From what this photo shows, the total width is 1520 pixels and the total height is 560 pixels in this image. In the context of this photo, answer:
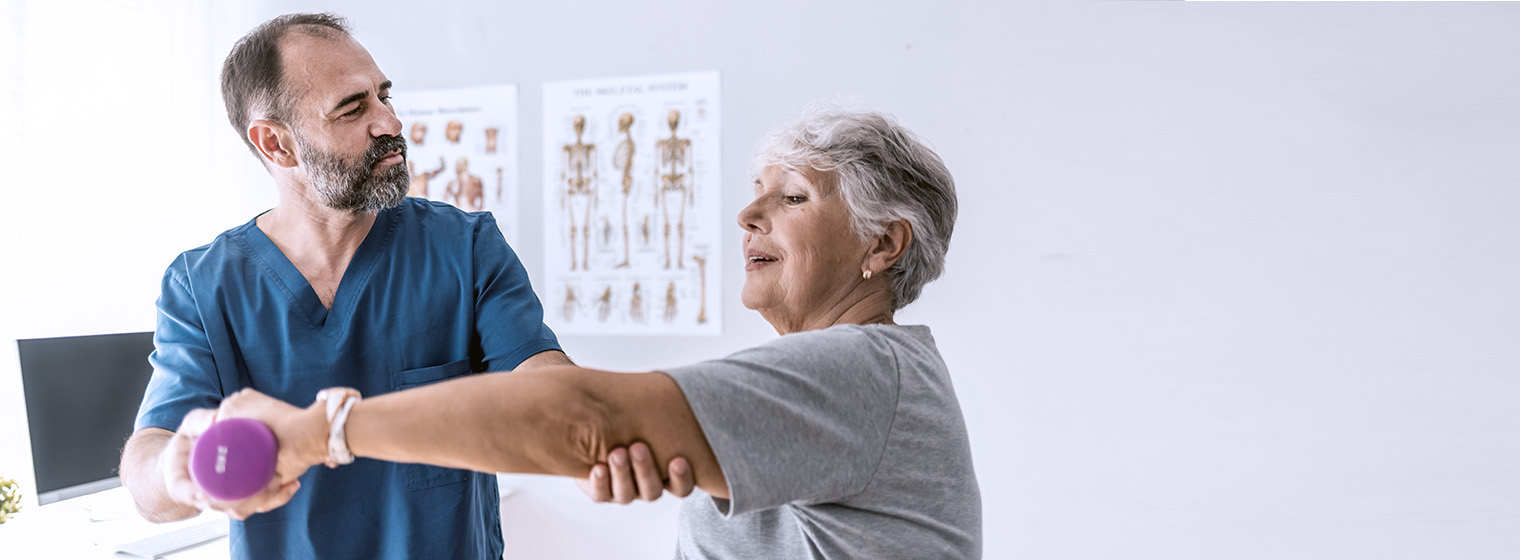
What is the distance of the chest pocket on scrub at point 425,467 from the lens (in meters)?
1.40

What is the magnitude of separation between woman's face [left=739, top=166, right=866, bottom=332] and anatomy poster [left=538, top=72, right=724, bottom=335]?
4.85 feet

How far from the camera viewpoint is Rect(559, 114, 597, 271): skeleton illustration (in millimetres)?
2781

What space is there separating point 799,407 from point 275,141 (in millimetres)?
1080

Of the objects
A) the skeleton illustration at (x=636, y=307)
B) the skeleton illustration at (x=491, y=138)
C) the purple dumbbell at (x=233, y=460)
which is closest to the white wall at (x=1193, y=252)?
the skeleton illustration at (x=636, y=307)

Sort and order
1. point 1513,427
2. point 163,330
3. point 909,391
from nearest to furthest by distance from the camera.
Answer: point 909,391, point 163,330, point 1513,427

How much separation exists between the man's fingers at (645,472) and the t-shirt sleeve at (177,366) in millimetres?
857

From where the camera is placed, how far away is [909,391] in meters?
0.92

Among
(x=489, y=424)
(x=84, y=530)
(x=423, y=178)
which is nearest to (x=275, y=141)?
(x=489, y=424)

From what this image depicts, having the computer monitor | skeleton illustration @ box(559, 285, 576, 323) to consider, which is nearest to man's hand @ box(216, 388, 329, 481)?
the computer monitor

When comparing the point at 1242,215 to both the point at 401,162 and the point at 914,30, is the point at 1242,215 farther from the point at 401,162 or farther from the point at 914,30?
the point at 401,162

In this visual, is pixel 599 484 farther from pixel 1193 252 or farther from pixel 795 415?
pixel 1193 252

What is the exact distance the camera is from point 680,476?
78 cm

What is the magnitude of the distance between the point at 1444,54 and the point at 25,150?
3573 millimetres

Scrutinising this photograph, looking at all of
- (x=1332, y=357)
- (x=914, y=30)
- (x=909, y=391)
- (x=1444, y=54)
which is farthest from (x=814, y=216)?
(x=1444, y=54)
